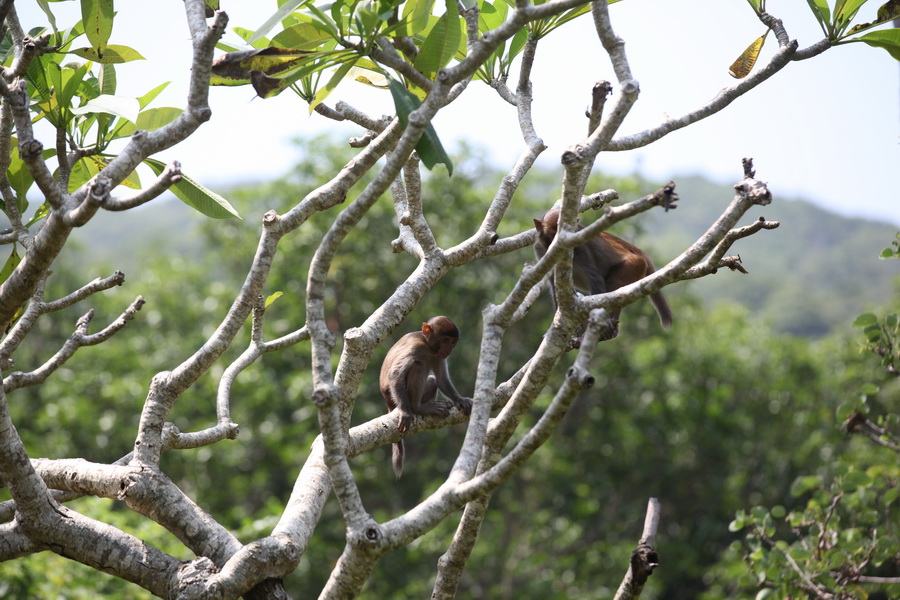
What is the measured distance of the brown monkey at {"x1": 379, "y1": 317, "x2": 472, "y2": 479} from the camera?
5.22m

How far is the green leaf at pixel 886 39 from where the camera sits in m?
3.40

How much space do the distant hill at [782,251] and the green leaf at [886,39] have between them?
3947 centimetres

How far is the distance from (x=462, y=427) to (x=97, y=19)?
40.0 ft

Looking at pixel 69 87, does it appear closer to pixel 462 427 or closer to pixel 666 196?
pixel 666 196

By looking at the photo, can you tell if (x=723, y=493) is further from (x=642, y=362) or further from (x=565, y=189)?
(x=565, y=189)

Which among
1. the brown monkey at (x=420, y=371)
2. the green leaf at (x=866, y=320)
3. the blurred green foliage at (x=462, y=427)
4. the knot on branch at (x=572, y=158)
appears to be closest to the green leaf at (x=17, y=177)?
the brown monkey at (x=420, y=371)

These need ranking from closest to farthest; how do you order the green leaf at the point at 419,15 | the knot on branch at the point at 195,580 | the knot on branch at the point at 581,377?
1. the knot on branch at the point at 581,377
2. the knot on branch at the point at 195,580
3. the green leaf at the point at 419,15

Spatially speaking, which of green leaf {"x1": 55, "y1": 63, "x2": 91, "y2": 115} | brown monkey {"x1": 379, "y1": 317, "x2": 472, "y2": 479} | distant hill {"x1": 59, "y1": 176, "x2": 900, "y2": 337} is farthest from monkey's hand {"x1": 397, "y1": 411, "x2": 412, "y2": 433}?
distant hill {"x1": 59, "y1": 176, "x2": 900, "y2": 337}

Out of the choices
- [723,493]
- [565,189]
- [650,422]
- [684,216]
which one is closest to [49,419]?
[650,422]

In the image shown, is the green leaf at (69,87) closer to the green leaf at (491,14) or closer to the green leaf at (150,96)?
the green leaf at (150,96)

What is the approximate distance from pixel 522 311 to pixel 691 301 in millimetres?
15497

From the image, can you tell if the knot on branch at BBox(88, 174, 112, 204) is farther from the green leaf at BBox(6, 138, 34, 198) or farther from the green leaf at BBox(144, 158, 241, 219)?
the green leaf at BBox(6, 138, 34, 198)

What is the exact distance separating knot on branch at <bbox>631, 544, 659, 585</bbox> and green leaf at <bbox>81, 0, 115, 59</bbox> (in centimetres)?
273

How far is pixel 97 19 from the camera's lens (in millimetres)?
3381
